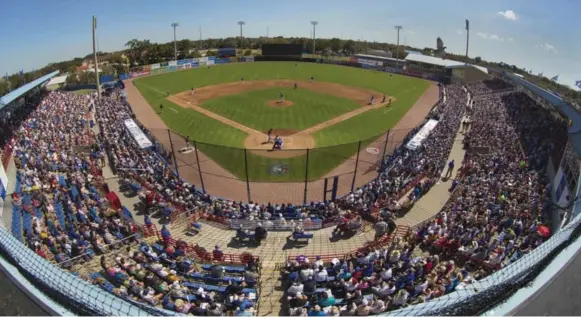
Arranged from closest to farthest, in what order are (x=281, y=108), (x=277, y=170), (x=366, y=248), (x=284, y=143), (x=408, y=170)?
(x=366, y=248) < (x=408, y=170) < (x=277, y=170) < (x=284, y=143) < (x=281, y=108)

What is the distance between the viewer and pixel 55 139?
26.5 meters

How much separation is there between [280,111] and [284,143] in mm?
10229

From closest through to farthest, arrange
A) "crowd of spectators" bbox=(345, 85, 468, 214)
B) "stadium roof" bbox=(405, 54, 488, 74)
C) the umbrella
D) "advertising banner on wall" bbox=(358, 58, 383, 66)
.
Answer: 1. the umbrella
2. "crowd of spectators" bbox=(345, 85, 468, 214)
3. "stadium roof" bbox=(405, 54, 488, 74)
4. "advertising banner on wall" bbox=(358, 58, 383, 66)

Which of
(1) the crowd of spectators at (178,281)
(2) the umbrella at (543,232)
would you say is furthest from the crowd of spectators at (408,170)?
(1) the crowd of spectators at (178,281)

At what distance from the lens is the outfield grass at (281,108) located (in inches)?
1350

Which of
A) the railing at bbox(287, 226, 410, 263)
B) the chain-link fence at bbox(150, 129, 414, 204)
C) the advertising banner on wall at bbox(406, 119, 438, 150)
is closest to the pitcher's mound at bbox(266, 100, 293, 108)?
the chain-link fence at bbox(150, 129, 414, 204)

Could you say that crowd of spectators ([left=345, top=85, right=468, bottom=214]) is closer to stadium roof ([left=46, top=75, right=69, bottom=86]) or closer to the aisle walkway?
the aisle walkway

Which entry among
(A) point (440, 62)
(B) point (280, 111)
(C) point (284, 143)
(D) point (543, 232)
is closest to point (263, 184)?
(C) point (284, 143)

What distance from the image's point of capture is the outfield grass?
112 ft

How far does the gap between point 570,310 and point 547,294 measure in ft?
→ 1.30

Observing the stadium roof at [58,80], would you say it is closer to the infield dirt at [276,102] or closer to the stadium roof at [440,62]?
the infield dirt at [276,102]

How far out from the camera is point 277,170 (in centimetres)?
2369

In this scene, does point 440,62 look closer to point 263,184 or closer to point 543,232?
point 263,184

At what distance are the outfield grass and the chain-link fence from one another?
7670 millimetres
